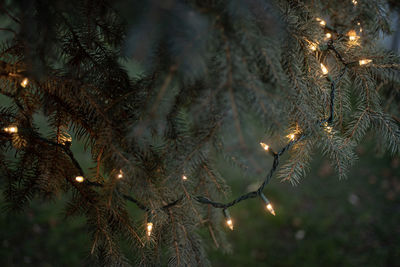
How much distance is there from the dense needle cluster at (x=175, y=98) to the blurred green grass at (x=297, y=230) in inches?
49.2

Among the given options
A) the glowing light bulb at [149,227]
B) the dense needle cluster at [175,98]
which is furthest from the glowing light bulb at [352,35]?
the glowing light bulb at [149,227]

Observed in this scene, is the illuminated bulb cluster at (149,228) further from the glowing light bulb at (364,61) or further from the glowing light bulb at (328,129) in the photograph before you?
the glowing light bulb at (364,61)

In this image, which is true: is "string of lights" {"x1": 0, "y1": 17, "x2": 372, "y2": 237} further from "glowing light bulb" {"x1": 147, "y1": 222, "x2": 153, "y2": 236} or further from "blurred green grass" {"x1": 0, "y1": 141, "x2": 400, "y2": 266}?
"blurred green grass" {"x1": 0, "y1": 141, "x2": 400, "y2": 266}

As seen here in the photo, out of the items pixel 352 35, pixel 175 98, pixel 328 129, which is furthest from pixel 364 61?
pixel 175 98

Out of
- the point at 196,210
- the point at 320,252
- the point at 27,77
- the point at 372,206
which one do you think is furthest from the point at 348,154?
the point at 372,206

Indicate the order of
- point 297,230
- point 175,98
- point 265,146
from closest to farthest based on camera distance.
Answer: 1. point 175,98
2. point 265,146
3. point 297,230

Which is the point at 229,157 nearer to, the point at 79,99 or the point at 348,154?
the point at 348,154

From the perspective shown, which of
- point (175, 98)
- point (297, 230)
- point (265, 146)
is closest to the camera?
point (175, 98)

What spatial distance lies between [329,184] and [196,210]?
2.83 m

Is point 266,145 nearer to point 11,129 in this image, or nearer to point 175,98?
point 175,98

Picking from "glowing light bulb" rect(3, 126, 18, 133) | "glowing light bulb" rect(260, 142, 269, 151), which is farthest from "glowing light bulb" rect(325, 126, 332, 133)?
"glowing light bulb" rect(3, 126, 18, 133)

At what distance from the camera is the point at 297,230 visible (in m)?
2.88

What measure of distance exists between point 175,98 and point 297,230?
2.43 meters

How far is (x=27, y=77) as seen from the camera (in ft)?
3.25
